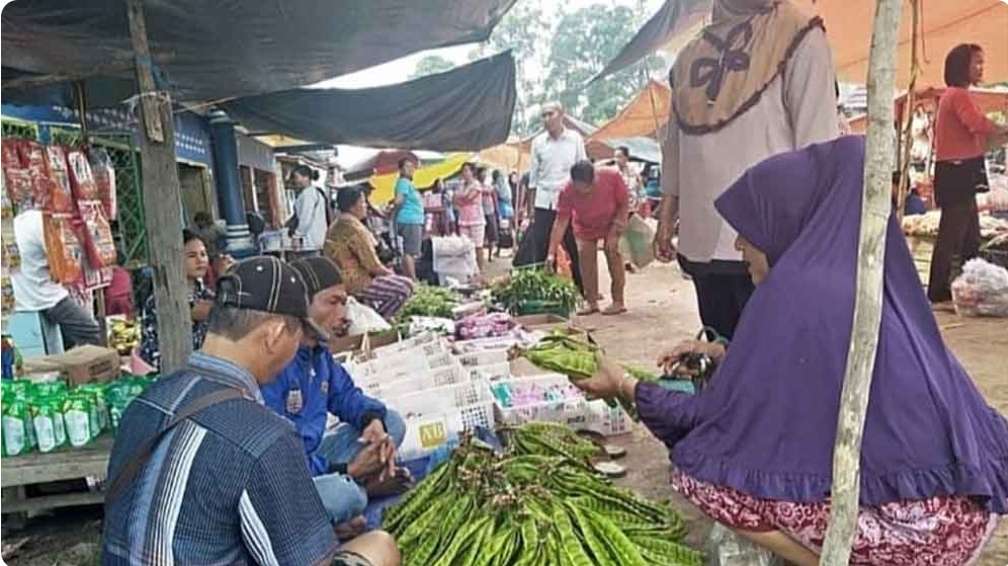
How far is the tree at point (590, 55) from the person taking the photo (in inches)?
1560

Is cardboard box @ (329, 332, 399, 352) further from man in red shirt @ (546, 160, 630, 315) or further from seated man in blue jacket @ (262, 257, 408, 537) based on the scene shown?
man in red shirt @ (546, 160, 630, 315)

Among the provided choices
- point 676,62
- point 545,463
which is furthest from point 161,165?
point 676,62

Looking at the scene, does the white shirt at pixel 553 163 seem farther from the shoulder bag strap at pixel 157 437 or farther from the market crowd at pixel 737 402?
the shoulder bag strap at pixel 157 437

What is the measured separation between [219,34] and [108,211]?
48.6 inches

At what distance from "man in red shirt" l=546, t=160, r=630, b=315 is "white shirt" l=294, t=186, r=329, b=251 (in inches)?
158

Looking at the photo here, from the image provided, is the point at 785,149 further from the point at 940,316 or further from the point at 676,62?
the point at 940,316

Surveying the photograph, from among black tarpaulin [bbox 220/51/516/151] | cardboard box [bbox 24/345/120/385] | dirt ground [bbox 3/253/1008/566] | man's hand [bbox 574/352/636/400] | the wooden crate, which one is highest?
black tarpaulin [bbox 220/51/516/151]

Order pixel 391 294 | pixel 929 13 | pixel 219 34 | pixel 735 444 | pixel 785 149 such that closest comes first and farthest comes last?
pixel 735 444
pixel 785 149
pixel 219 34
pixel 391 294
pixel 929 13

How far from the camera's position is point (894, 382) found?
6.32 feet

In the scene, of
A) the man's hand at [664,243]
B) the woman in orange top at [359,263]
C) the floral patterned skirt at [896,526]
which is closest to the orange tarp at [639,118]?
the woman in orange top at [359,263]

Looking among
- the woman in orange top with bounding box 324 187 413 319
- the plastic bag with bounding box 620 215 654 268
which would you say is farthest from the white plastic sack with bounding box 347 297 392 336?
the plastic bag with bounding box 620 215 654 268

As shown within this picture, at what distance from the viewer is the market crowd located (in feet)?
5.65

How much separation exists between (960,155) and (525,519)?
5720 millimetres

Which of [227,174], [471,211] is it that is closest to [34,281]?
[227,174]
